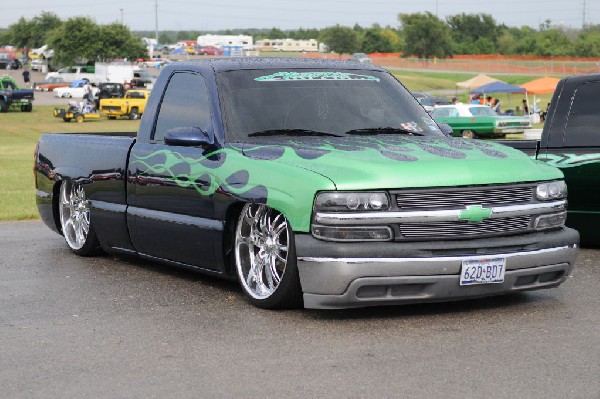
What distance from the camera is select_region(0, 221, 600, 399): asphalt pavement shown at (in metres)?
5.55

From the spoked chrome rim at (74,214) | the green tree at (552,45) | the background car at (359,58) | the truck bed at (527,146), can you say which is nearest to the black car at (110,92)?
the background car at (359,58)

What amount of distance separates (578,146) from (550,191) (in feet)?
10.2

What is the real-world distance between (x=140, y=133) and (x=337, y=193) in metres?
2.74

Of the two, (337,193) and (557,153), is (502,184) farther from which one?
(557,153)

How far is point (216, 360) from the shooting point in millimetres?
6125

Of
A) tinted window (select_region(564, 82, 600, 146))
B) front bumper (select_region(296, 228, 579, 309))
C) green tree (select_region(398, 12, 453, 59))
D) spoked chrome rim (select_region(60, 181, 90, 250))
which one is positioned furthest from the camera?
green tree (select_region(398, 12, 453, 59))

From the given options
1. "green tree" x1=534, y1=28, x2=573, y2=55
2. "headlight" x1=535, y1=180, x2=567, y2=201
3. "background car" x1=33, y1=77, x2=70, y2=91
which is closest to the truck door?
"headlight" x1=535, y1=180, x2=567, y2=201

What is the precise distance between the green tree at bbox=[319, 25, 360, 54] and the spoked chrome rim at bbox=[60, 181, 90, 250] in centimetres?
14553

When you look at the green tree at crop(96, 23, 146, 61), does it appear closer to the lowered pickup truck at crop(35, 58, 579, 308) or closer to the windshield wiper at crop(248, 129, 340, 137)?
the lowered pickup truck at crop(35, 58, 579, 308)

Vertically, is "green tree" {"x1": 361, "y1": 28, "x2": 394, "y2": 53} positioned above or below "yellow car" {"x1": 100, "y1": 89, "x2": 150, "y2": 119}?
above

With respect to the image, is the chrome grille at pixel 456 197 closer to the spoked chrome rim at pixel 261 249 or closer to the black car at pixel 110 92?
the spoked chrome rim at pixel 261 249

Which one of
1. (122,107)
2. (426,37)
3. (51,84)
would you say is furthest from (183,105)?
(426,37)

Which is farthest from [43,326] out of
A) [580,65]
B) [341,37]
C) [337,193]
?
[341,37]

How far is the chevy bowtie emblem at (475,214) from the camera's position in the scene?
701cm
